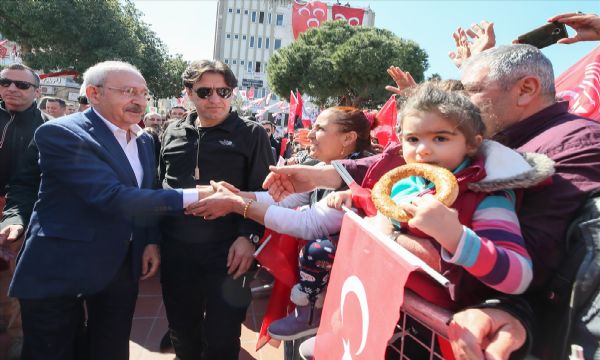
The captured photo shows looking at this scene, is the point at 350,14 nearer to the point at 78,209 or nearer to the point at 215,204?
the point at 215,204

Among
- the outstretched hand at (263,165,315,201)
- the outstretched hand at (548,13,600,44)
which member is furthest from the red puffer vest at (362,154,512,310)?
the outstretched hand at (548,13,600,44)

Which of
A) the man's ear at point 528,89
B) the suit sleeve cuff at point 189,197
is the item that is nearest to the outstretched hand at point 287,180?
the suit sleeve cuff at point 189,197

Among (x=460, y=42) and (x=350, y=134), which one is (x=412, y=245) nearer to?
(x=350, y=134)

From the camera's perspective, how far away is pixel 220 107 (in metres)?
2.37

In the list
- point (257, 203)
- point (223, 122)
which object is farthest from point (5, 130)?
point (257, 203)

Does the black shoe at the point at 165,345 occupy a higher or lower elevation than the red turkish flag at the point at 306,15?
lower

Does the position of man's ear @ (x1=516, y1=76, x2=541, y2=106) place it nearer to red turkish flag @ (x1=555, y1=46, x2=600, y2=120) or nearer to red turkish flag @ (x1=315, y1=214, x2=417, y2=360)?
red turkish flag @ (x1=315, y1=214, x2=417, y2=360)

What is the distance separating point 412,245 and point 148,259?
1.83m

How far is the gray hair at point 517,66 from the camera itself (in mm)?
1523

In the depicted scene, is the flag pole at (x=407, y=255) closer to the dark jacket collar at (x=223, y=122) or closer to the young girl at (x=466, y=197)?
the young girl at (x=466, y=197)

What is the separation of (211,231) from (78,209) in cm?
72

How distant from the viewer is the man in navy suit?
185cm

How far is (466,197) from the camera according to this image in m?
1.14

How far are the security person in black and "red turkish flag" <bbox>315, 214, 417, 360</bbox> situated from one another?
1.01m
